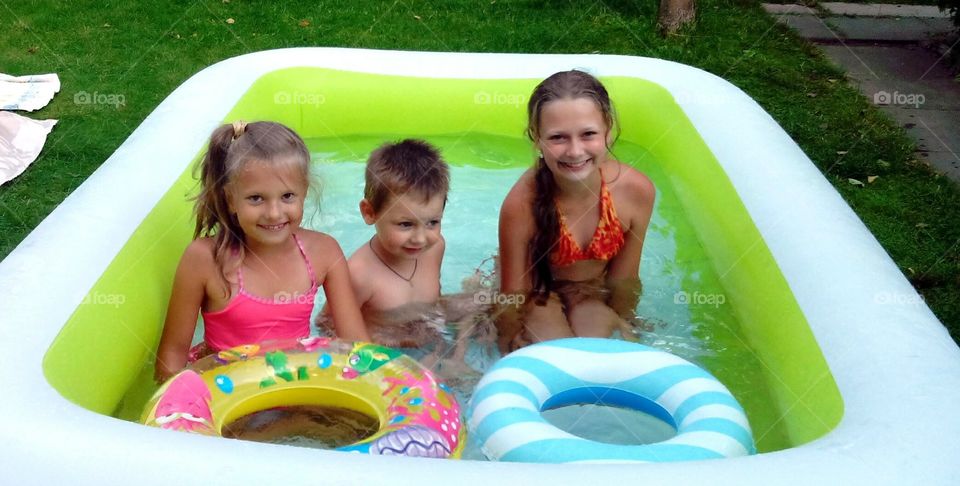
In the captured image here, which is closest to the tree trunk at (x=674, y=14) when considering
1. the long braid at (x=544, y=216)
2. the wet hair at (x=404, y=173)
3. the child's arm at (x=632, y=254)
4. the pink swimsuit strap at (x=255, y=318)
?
the child's arm at (x=632, y=254)

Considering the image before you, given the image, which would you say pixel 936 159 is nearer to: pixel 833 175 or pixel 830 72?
pixel 833 175

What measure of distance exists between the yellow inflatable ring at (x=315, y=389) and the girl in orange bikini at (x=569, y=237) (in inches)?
27.3

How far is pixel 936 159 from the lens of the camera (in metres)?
4.99

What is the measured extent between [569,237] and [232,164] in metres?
1.10

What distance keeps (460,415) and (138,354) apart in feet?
3.26

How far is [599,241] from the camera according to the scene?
10.6 feet

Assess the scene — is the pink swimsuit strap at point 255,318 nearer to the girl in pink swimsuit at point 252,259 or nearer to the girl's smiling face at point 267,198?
the girl in pink swimsuit at point 252,259

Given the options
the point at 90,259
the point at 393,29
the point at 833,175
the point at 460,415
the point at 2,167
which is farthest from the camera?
the point at 393,29

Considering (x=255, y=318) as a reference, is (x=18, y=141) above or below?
above

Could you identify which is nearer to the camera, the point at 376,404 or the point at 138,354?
the point at 376,404

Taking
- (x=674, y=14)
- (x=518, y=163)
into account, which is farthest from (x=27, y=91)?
(x=674, y=14)

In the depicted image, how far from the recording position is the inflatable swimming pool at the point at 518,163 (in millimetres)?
1877

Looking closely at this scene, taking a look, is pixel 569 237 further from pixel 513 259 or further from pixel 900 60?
pixel 900 60

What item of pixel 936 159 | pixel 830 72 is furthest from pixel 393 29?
pixel 936 159
